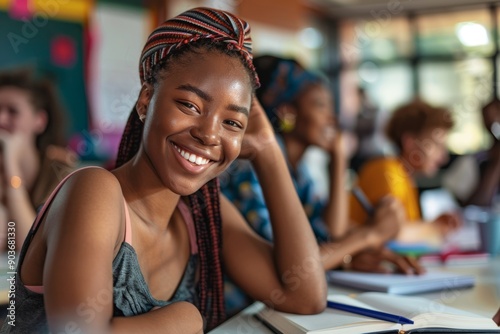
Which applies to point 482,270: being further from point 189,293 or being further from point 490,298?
point 189,293

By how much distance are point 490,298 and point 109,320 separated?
2.90ft

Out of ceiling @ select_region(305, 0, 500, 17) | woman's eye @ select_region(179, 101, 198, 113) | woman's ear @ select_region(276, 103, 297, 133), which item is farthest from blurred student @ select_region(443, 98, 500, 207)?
ceiling @ select_region(305, 0, 500, 17)

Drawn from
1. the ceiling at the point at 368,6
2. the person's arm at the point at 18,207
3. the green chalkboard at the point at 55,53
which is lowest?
the person's arm at the point at 18,207

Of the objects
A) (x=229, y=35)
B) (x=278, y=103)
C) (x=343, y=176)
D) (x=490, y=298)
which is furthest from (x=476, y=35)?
(x=229, y=35)

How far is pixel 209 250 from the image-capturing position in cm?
111

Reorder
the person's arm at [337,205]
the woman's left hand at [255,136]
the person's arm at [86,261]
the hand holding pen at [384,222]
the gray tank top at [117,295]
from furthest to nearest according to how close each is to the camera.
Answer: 1. the person's arm at [337,205]
2. the hand holding pen at [384,222]
3. the woman's left hand at [255,136]
4. the gray tank top at [117,295]
5. the person's arm at [86,261]

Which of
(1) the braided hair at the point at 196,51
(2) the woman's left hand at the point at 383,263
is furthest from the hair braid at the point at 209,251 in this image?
(2) the woman's left hand at the point at 383,263

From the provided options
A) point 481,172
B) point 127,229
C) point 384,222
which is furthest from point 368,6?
point 127,229

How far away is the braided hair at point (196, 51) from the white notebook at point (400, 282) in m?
0.37

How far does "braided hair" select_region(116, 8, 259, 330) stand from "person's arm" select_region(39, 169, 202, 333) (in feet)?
0.75

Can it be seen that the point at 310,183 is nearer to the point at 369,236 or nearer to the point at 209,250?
the point at 369,236

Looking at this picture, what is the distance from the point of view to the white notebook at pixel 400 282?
4.09ft

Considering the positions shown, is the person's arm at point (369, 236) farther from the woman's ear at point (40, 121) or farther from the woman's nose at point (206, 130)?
the woman's ear at point (40, 121)

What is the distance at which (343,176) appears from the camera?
226 centimetres
